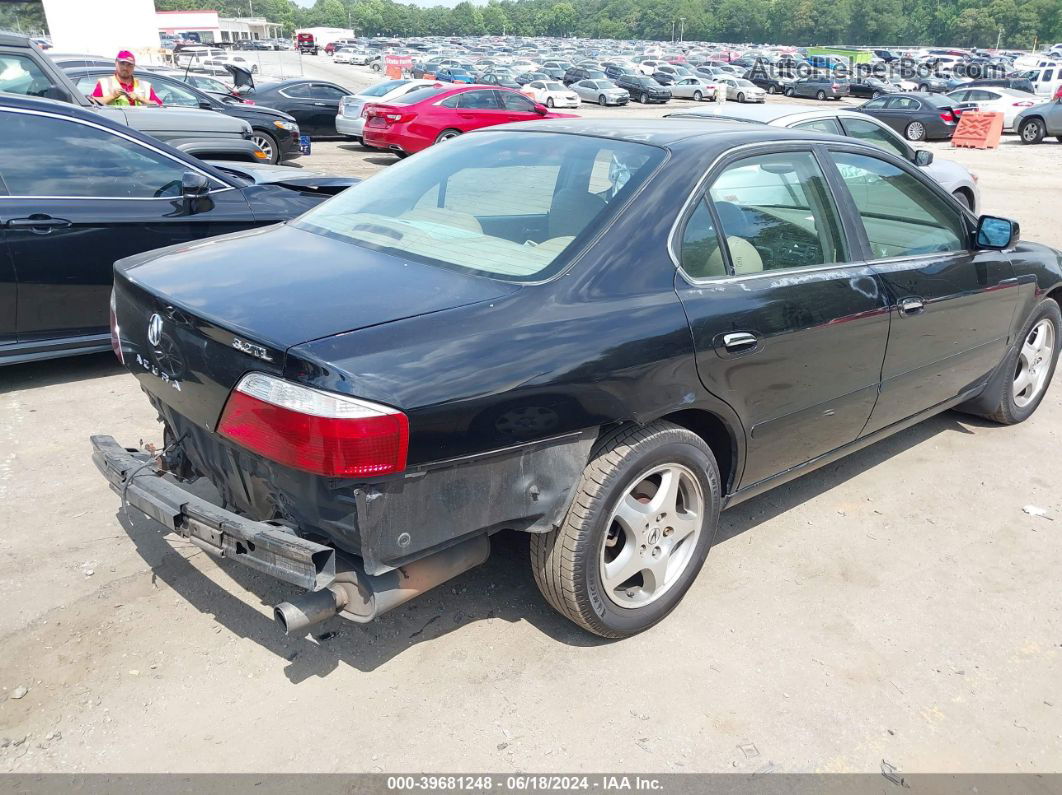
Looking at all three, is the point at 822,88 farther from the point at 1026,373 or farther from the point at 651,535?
the point at 651,535

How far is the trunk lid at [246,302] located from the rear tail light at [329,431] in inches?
4.1

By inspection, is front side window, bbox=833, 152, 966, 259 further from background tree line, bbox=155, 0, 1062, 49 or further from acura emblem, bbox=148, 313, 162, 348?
background tree line, bbox=155, 0, 1062, 49

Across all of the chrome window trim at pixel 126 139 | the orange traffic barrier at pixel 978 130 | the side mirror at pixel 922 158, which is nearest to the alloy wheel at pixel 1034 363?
the side mirror at pixel 922 158

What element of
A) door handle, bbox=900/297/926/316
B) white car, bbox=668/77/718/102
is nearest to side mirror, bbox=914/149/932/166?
door handle, bbox=900/297/926/316

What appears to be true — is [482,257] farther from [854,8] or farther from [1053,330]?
[854,8]

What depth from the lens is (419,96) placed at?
16.2m

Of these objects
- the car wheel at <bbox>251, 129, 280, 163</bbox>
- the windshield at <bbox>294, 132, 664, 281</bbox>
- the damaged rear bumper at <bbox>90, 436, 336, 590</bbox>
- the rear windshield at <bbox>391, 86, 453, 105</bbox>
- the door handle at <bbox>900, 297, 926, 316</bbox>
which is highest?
the windshield at <bbox>294, 132, 664, 281</bbox>

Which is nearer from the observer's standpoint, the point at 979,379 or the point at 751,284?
the point at 751,284

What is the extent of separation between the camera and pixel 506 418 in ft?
7.78

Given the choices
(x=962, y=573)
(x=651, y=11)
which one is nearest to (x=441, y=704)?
(x=962, y=573)

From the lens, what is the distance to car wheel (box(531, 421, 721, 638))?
265 centimetres

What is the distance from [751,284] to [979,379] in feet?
7.38

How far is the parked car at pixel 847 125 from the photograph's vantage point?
7.41 m

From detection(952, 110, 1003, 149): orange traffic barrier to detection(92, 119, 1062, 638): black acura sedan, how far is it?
21587 mm
